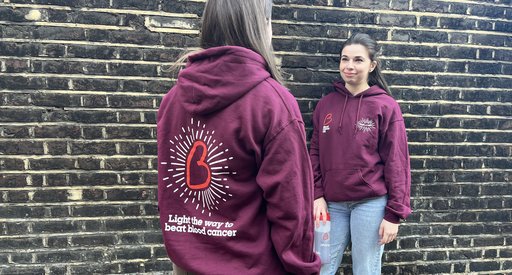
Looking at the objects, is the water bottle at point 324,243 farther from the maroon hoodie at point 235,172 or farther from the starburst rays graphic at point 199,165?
the starburst rays graphic at point 199,165

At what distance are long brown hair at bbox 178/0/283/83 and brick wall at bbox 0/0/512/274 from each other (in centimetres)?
133

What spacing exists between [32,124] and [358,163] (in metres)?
2.24

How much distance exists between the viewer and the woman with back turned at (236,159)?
1.46 meters

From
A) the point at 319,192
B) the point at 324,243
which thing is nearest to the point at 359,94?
the point at 319,192

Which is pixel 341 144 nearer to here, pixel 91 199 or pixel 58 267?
pixel 91 199

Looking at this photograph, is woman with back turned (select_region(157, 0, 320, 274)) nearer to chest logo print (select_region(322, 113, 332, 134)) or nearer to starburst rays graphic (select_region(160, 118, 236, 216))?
starburst rays graphic (select_region(160, 118, 236, 216))

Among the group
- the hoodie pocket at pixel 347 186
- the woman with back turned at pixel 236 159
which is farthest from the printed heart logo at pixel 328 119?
the woman with back turned at pixel 236 159

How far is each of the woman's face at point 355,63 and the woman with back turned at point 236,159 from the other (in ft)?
3.89

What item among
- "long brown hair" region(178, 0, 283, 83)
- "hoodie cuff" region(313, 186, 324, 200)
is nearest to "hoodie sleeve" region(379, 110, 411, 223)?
"hoodie cuff" region(313, 186, 324, 200)

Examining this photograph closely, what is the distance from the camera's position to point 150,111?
9.35 feet

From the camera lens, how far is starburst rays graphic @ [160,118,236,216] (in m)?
1.54

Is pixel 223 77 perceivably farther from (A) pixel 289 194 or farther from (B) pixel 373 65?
(B) pixel 373 65

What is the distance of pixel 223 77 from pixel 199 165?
0.37 m

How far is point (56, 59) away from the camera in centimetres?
270
